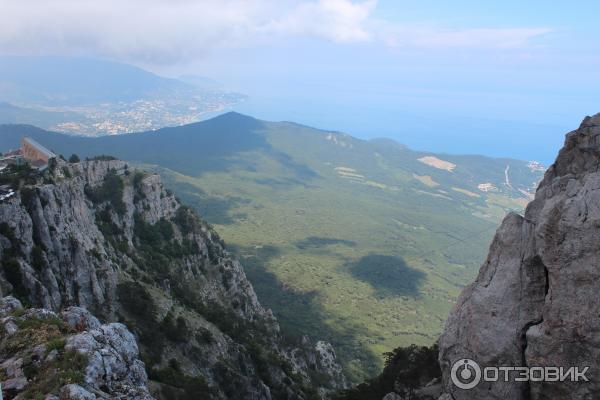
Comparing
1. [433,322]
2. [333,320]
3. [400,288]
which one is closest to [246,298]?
[333,320]

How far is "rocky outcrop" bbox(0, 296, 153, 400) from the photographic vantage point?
58.0 feet

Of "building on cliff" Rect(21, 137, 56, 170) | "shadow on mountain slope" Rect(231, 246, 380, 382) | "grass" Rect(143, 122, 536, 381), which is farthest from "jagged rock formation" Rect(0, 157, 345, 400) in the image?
"grass" Rect(143, 122, 536, 381)

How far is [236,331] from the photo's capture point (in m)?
56.8

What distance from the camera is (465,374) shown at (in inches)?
786

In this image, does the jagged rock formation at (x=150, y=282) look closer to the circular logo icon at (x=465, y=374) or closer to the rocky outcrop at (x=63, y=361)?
the rocky outcrop at (x=63, y=361)

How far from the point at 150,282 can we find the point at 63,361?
1356 inches

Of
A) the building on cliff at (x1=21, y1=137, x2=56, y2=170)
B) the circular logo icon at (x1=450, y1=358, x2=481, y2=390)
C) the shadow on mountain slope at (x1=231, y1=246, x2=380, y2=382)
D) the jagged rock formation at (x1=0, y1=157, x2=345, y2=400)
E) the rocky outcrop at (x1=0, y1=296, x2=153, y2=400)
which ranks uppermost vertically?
the building on cliff at (x1=21, y1=137, x2=56, y2=170)

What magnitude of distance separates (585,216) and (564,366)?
5.54 meters

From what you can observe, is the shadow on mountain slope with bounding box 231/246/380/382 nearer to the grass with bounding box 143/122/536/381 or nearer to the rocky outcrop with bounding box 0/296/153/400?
the grass with bounding box 143/122/536/381

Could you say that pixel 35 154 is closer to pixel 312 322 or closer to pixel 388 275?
pixel 312 322

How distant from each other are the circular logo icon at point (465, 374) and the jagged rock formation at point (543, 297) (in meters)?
0.23

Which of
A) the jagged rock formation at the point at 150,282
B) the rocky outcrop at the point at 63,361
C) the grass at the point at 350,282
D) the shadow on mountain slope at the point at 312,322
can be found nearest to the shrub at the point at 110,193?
the jagged rock formation at the point at 150,282
